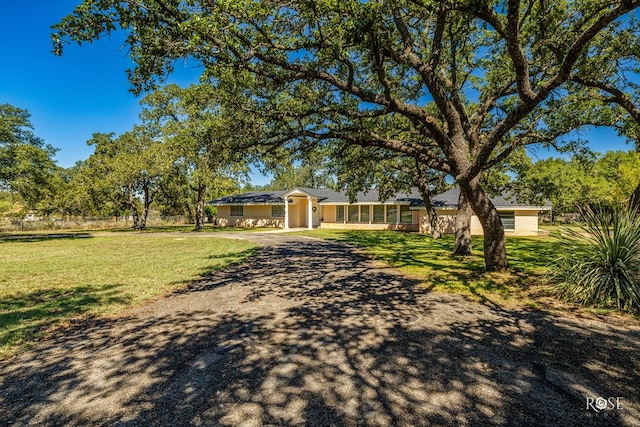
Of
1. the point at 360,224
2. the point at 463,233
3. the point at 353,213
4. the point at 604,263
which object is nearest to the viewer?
the point at 604,263

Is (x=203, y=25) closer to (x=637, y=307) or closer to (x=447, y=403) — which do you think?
(x=447, y=403)

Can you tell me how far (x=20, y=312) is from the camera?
5.39 m

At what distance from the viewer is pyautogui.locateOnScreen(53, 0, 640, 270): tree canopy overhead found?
5.24m

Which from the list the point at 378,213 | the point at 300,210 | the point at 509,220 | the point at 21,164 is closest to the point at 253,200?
the point at 300,210

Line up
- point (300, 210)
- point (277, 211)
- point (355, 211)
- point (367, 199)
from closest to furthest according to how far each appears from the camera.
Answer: point (367, 199) < point (355, 211) < point (277, 211) < point (300, 210)

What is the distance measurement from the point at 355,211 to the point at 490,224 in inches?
875

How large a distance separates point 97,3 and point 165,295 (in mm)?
5453

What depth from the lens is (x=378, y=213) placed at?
29.3 metres

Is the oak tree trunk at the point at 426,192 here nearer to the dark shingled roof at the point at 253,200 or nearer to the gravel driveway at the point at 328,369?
the gravel driveway at the point at 328,369

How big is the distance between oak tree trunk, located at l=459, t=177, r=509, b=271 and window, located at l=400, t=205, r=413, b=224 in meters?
19.4

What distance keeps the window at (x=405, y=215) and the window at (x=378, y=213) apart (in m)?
1.88

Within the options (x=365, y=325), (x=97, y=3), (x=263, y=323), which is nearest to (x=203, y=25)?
(x=97, y=3)

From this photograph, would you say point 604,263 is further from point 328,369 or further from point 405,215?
point 405,215

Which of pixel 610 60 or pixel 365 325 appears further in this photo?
pixel 610 60
